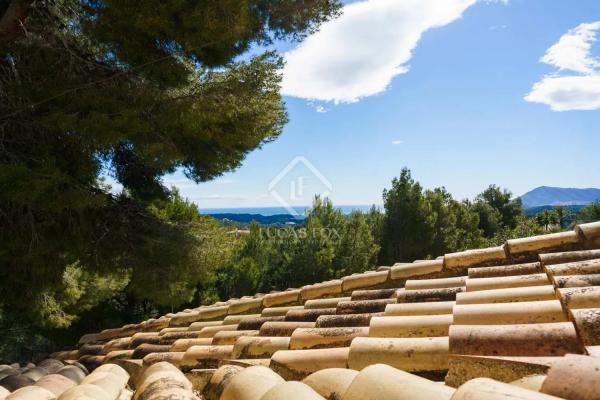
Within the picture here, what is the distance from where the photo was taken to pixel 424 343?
1.75 m

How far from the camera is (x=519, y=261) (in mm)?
3172

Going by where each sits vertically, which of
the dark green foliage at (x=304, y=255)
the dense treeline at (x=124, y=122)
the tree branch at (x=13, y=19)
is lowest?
the dark green foliage at (x=304, y=255)

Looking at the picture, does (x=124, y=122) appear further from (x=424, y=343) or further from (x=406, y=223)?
(x=406, y=223)

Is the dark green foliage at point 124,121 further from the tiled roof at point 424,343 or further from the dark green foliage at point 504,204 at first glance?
the dark green foliage at point 504,204

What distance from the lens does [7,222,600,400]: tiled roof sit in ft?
3.86

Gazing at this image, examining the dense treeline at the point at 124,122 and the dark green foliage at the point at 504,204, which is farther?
the dark green foliage at the point at 504,204

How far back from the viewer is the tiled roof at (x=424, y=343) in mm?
1176

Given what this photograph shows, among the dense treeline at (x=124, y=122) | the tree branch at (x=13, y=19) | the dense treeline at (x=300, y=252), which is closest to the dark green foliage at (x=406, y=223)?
the dense treeline at (x=300, y=252)

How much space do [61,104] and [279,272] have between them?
1724 cm

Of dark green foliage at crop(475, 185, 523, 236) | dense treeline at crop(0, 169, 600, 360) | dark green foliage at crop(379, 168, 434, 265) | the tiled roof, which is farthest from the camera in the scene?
dark green foliage at crop(475, 185, 523, 236)

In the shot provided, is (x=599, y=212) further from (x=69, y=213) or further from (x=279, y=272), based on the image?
(x=69, y=213)

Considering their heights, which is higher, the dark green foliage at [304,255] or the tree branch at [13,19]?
the tree branch at [13,19]

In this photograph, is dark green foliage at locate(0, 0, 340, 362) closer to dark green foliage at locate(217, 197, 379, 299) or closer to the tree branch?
the tree branch

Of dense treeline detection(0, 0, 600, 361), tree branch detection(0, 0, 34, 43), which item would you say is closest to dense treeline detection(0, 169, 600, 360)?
dense treeline detection(0, 0, 600, 361)
